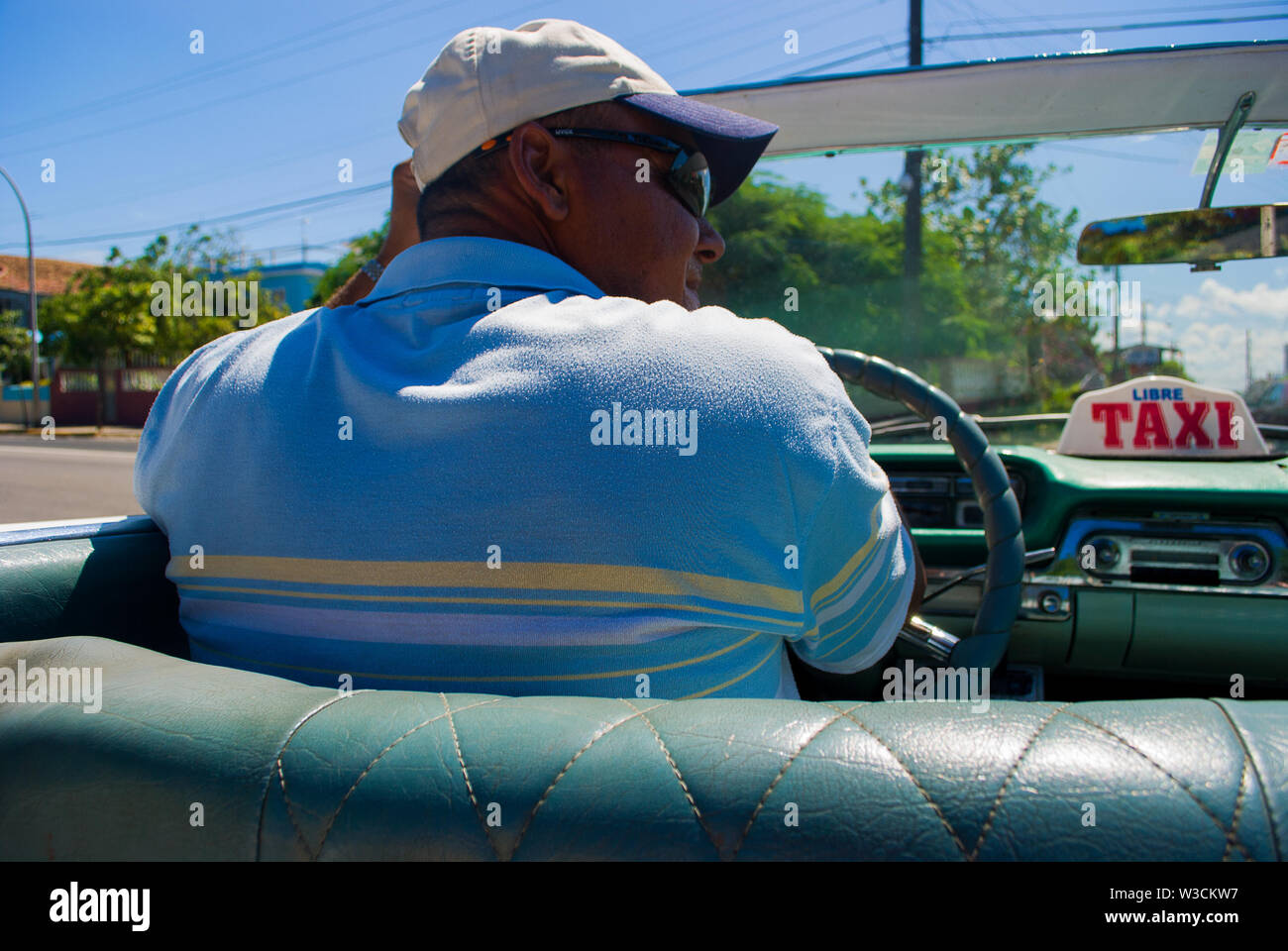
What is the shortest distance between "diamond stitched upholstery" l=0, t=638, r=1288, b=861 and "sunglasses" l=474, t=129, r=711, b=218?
960 millimetres

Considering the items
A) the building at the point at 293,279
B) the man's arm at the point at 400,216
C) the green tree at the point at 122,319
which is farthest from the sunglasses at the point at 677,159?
the building at the point at 293,279

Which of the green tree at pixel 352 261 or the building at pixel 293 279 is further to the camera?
the building at pixel 293 279

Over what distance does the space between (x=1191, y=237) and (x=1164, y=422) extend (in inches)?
20.5

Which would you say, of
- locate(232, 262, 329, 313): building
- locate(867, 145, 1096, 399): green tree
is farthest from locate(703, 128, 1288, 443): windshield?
locate(232, 262, 329, 313): building

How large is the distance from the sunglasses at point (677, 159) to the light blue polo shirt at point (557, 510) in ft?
1.32

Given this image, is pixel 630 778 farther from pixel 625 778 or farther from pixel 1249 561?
pixel 1249 561

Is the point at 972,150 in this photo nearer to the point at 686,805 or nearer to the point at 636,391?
the point at 636,391

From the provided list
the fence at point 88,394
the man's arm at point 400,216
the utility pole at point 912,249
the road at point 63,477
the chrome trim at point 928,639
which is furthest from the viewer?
the fence at point 88,394

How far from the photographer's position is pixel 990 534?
182 cm

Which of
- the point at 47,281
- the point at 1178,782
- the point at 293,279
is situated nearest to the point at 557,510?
the point at 1178,782

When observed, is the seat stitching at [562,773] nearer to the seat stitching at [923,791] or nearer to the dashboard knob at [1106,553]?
the seat stitching at [923,791]

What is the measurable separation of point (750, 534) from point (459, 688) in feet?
1.24

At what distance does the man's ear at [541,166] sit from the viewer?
1434 mm

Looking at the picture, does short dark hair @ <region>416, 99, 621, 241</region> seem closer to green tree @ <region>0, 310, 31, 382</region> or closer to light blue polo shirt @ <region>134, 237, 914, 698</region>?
light blue polo shirt @ <region>134, 237, 914, 698</region>
